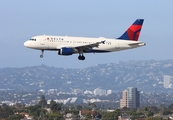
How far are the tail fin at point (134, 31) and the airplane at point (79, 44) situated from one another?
9.9 inches

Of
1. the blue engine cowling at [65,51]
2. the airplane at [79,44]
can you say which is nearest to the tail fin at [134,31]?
the airplane at [79,44]

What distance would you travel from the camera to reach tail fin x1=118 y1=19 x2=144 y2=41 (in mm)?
110069

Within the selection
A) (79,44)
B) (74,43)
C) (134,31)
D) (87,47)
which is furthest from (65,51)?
(134,31)

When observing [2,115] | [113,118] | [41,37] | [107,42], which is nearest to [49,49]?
[41,37]

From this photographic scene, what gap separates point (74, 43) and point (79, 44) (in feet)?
2.77

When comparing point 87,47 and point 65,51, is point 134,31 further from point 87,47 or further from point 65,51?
point 65,51

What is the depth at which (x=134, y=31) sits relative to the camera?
11181 centimetres

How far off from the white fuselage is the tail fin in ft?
9.16

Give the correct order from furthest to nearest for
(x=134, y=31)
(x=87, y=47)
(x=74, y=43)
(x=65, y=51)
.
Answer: (x=134, y=31) → (x=87, y=47) → (x=74, y=43) → (x=65, y=51)

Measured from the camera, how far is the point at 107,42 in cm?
10556

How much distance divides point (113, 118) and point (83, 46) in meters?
81.0

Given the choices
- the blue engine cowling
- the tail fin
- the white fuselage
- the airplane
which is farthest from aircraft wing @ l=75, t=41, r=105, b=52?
the tail fin

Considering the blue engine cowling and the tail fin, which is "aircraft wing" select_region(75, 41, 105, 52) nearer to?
the blue engine cowling

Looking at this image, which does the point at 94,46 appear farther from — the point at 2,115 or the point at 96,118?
the point at 2,115
